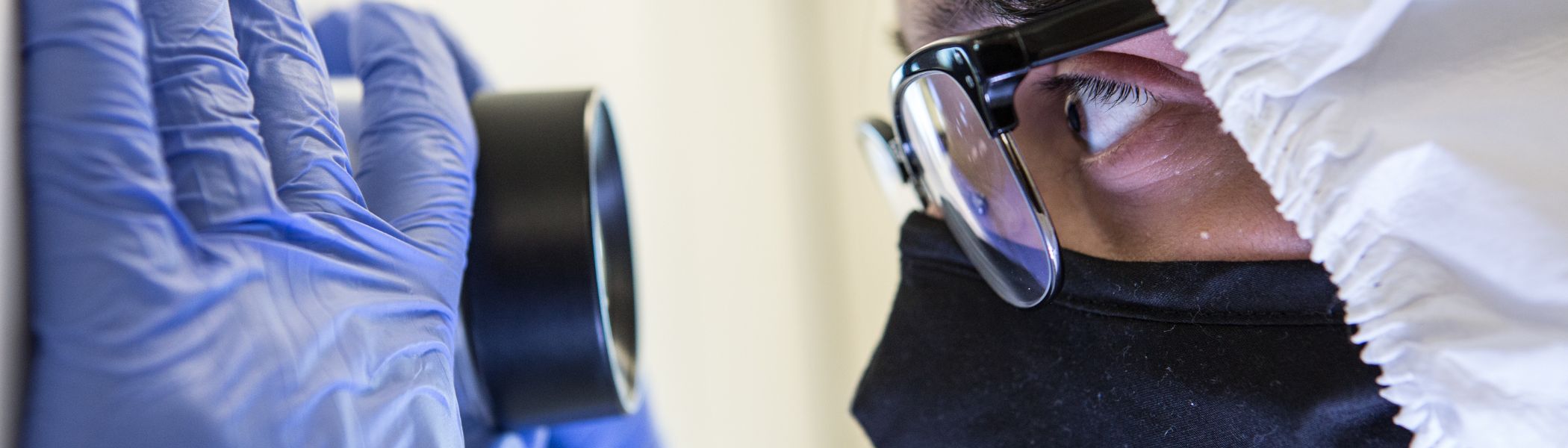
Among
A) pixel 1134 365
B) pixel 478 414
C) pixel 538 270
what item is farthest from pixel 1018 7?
pixel 478 414

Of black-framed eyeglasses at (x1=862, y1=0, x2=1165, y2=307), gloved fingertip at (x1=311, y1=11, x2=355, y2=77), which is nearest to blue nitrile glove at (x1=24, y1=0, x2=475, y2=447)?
gloved fingertip at (x1=311, y1=11, x2=355, y2=77)

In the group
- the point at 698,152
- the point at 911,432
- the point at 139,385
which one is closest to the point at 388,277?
the point at 139,385

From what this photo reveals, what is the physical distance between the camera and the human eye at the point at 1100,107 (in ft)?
2.13

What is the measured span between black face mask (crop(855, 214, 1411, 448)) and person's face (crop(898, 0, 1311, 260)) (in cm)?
2

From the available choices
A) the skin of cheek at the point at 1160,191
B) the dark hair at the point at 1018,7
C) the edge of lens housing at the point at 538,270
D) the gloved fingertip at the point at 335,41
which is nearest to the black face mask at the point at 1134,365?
the skin of cheek at the point at 1160,191

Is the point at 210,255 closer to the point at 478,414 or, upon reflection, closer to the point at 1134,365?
the point at 478,414

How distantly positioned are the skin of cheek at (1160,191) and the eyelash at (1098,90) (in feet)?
0.06

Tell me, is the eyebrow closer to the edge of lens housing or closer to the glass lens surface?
the glass lens surface

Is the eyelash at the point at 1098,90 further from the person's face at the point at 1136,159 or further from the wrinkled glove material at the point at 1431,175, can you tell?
the wrinkled glove material at the point at 1431,175

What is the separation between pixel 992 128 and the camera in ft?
2.19

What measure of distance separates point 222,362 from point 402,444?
0.34 feet

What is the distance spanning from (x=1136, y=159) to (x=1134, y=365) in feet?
0.47

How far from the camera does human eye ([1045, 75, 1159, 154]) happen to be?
65cm

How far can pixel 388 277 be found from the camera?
0.48 m
